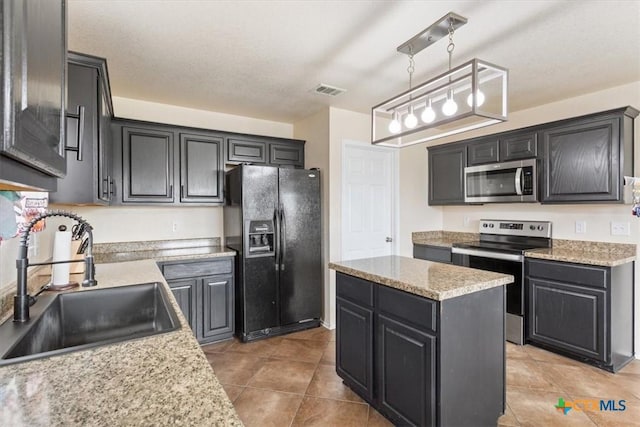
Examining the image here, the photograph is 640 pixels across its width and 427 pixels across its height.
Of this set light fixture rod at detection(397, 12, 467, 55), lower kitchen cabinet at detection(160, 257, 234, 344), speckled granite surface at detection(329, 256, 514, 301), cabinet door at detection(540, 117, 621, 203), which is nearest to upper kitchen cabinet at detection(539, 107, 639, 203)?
cabinet door at detection(540, 117, 621, 203)

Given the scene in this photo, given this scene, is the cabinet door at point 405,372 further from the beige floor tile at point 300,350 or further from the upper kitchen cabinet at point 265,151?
the upper kitchen cabinet at point 265,151

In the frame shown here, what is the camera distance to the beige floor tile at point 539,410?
2.05 metres

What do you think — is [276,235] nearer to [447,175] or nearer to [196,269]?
[196,269]

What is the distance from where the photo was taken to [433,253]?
4.06m

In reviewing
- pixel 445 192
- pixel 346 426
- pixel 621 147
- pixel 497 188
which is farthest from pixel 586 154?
pixel 346 426

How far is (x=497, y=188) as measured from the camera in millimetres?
3586

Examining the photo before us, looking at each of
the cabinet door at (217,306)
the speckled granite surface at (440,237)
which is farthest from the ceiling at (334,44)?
the cabinet door at (217,306)

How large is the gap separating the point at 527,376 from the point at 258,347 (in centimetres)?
235

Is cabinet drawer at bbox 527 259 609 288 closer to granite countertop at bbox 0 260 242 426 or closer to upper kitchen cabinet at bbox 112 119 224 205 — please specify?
granite countertop at bbox 0 260 242 426

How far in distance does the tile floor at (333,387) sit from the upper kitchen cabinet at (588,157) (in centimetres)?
149

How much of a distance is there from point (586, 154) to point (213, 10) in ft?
10.7

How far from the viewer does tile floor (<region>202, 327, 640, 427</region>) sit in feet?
6.88

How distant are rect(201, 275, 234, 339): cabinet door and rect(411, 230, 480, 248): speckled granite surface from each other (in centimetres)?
248

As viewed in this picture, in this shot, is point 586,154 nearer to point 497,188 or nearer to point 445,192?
point 497,188
